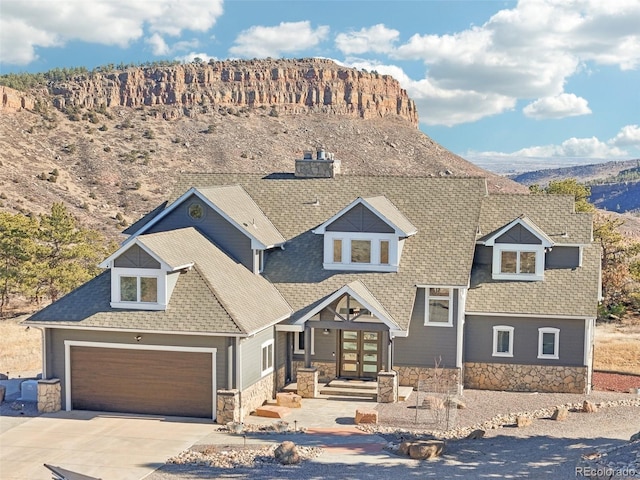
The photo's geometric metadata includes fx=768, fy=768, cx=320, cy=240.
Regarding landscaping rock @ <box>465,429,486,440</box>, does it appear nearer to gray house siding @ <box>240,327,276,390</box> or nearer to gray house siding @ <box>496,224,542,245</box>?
gray house siding @ <box>240,327,276,390</box>

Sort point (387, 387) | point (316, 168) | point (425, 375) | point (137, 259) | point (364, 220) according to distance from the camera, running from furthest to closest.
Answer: point (316, 168), point (364, 220), point (425, 375), point (387, 387), point (137, 259)

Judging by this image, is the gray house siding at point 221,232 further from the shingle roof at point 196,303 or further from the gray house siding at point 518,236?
the gray house siding at point 518,236

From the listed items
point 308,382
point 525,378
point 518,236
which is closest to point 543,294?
point 518,236

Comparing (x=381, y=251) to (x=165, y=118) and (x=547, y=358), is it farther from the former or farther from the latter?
(x=165, y=118)

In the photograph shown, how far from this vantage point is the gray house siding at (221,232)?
26.6 m

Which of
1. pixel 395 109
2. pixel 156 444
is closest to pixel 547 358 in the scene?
pixel 156 444

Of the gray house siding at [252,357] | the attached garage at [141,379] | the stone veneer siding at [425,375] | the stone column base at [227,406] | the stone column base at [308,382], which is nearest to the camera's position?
the stone column base at [227,406]

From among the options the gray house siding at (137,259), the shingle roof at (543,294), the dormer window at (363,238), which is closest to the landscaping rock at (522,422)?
the shingle roof at (543,294)

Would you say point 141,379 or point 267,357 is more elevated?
point 267,357

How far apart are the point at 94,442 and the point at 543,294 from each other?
15719 mm

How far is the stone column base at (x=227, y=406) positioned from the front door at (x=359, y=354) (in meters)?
5.67

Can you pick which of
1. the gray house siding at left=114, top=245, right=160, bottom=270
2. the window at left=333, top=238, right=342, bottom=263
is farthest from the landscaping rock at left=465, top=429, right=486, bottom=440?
the gray house siding at left=114, top=245, right=160, bottom=270

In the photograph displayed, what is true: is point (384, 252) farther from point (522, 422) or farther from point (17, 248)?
point (17, 248)

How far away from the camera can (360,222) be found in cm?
2667
